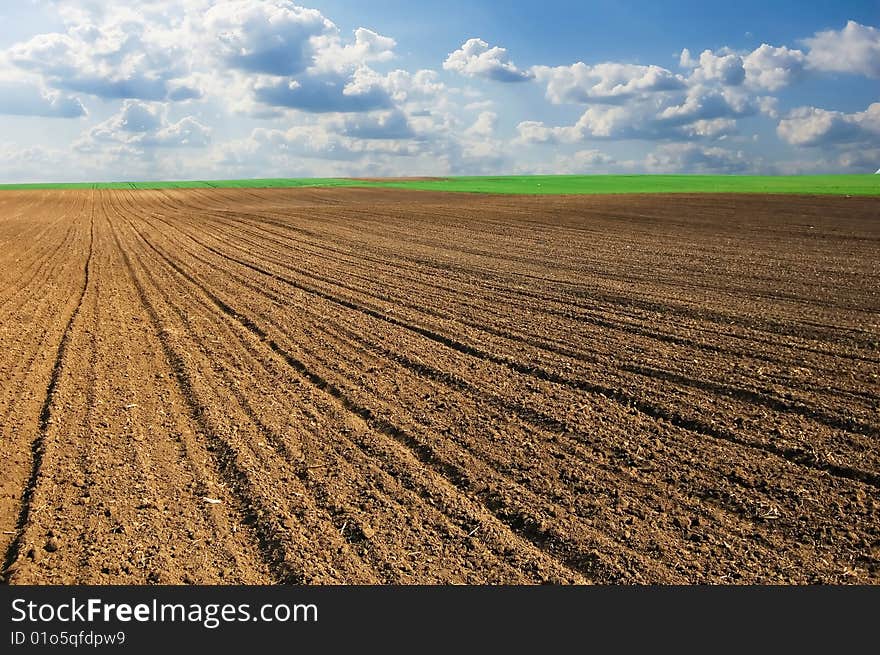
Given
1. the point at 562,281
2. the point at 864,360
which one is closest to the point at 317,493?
the point at 864,360

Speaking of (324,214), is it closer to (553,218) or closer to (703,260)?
(553,218)

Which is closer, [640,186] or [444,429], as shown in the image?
[444,429]

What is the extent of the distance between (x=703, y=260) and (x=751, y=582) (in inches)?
587

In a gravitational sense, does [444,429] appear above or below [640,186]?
below

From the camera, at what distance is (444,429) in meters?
6.84

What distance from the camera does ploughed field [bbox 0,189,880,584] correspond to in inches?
185

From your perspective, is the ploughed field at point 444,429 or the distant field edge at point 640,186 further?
the distant field edge at point 640,186

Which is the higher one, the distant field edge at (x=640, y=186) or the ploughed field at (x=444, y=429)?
the distant field edge at (x=640, y=186)

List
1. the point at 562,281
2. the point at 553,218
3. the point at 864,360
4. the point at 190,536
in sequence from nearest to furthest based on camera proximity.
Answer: the point at 190,536, the point at 864,360, the point at 562,281, the point at 553,218

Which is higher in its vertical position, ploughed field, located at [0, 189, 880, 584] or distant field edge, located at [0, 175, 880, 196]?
distant field edge, located at [0, 175, 880, 196]

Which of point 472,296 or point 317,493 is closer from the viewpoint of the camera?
point 317,493

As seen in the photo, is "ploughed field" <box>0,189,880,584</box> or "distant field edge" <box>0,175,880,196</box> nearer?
"ploughed field" <box>0,189,880,584</box>

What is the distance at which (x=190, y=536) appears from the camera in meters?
4.83

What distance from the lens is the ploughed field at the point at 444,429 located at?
4.69 meters
